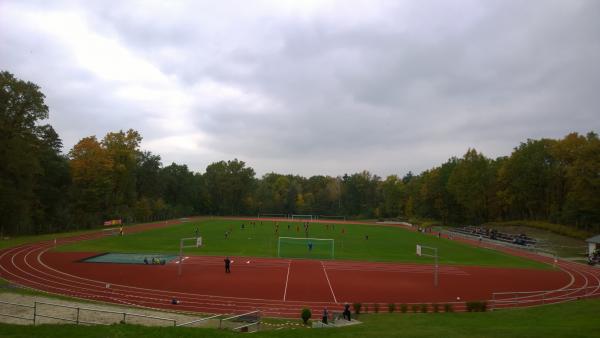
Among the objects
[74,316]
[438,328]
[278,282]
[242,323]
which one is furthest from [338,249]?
[74,316]

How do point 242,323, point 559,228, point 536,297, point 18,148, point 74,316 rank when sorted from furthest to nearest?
point 559,228, point 18,148, point 536,297, point 74,316, point 242,323

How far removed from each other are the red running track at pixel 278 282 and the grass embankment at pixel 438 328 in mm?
4056

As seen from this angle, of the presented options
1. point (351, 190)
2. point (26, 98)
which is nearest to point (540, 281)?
point (26, 98)

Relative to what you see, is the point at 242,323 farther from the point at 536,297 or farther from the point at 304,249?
the point at 304,249

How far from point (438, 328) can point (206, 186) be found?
398 feet

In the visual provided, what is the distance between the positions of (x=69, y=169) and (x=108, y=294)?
179 feet

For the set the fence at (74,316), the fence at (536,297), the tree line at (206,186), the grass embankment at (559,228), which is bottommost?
the fence at (536,297)

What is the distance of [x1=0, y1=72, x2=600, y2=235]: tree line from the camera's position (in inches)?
2055

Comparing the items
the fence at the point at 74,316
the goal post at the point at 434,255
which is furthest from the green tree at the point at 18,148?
the goal post at the point at 434,255

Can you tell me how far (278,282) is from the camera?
100 feet

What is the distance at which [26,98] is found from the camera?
52.5 meters

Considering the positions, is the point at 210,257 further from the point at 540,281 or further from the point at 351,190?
the point at 351,190

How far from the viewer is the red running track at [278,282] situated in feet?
82.8

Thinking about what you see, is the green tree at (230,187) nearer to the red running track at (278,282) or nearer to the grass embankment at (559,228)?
the grass embankment at (559,228)
